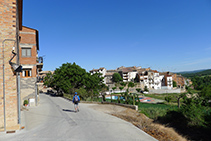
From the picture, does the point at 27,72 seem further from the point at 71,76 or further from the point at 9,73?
the point at 71,76

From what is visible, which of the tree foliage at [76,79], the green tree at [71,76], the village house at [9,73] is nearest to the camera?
the village house at [9,73]

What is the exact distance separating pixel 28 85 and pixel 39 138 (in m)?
13.5

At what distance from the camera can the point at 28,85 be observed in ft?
60.1

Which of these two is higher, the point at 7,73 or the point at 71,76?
the point at 7,73

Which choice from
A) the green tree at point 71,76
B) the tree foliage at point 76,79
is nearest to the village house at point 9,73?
the green tree at point 71,76

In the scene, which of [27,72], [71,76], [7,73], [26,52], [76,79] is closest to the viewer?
[7,73]

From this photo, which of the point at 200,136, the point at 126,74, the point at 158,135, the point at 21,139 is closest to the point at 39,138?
the point at 21,139

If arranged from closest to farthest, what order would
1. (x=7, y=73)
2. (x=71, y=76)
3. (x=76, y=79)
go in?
(x=7, y=73)
(x=76, y=79)
(x=71, y=76)

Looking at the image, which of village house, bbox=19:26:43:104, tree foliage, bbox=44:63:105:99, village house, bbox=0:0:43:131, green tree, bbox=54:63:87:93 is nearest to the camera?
village house, bbox=0:0:43:131

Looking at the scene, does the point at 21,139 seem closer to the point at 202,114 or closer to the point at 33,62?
the point at 202,114

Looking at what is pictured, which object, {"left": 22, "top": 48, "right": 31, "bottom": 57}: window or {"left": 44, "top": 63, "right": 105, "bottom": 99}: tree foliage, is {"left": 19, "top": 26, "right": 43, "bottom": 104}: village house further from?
{"left": 44, "top": 63, "right": 105, "bottom": 99}: tree foliage

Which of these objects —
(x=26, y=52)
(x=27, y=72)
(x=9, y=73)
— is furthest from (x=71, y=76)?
(x=9, y=73)

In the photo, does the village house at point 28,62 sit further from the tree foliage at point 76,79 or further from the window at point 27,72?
the tree foliage at point 76,79

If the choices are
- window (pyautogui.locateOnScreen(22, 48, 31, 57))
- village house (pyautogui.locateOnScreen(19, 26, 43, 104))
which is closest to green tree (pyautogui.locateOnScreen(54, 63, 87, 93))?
village house (pyautogui.locateOnScreen(19, 26, 43, 104))
